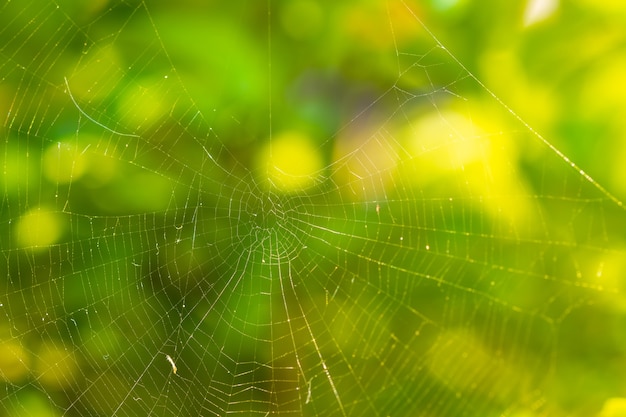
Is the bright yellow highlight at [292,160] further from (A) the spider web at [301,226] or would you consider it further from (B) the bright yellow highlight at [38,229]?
(B) the bright yellow highlight at [38,229]

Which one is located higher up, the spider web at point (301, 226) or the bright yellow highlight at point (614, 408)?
the spider web at point (301, 226)

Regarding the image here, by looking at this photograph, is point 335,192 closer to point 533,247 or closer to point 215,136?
point 215,136

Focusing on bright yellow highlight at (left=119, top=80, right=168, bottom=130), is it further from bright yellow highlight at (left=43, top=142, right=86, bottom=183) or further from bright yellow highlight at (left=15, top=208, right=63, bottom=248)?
bright yellow highlight at (left=15, top=208, right=63, bottom=248)

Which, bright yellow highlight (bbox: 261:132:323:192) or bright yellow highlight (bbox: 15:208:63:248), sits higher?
bright yellow highlight (bbox: 261:132:323:192)

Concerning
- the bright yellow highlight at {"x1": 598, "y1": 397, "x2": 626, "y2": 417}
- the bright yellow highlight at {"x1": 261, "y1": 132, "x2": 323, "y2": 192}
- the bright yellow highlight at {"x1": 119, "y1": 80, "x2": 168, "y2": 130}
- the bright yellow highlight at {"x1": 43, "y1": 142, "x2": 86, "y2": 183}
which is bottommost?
the bright yellow highlight at {"x1": 598, "y1": 397, "x2": 626, "y2": 417}

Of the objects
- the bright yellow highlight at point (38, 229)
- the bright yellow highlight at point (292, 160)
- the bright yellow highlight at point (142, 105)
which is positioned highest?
the bright yellow highlight at point (142, 105)

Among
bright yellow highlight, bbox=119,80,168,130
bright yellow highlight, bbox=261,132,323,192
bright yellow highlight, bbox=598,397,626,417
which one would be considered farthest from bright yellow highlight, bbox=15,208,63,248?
bright yellow highlight, bbox=598,397,626,417

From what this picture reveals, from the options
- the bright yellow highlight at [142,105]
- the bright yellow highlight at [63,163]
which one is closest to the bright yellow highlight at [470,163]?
the bright yellow highlight at [142,105]
